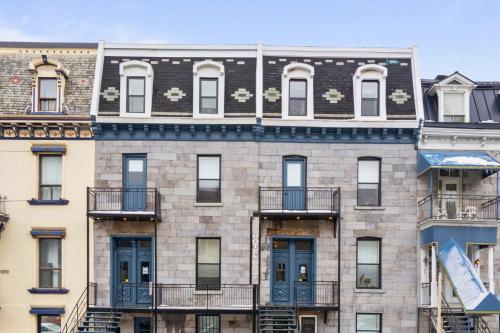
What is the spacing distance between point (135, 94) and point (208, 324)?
9.40 metres

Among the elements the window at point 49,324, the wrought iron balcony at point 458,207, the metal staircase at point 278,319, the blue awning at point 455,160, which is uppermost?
the blue awning at point 455,160

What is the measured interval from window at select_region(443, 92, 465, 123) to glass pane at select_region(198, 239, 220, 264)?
1041 centimetres

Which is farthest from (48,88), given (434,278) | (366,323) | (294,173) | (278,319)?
(434,278)

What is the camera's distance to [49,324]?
69.0ft

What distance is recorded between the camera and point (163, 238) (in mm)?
21234

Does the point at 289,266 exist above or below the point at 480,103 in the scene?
below

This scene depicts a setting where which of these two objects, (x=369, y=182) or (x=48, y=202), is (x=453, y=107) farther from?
(x=48, y=202)

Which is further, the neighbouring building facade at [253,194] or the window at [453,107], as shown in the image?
the window at [453,107]

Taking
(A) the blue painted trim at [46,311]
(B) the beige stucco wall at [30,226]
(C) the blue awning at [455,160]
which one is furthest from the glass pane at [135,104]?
(C) the blue awning at [455,160]

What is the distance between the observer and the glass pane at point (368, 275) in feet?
70.4

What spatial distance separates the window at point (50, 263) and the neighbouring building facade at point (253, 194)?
148 cm

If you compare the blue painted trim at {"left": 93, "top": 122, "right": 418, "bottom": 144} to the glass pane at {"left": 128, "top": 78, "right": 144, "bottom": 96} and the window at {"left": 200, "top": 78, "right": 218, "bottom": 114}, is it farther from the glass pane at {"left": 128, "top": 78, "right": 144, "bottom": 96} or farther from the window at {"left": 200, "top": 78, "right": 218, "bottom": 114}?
the glass pane at {"left": 128, "top": 78, "right": 144, "bottom": 96}

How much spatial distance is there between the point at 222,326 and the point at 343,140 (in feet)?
28.1

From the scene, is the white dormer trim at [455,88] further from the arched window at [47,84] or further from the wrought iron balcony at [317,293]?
the arched window at [47,84]
